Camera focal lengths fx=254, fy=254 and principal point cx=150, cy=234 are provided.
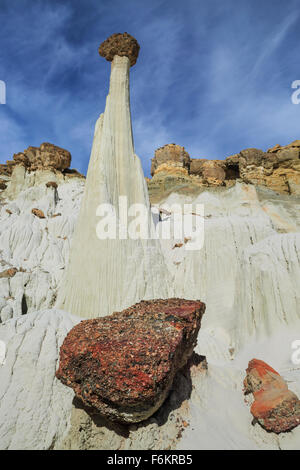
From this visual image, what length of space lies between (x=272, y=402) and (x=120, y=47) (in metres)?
19.9

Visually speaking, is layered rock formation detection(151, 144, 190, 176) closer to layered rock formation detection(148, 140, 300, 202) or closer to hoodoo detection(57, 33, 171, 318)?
layered rock formation detection(148, 140, 300, 202)

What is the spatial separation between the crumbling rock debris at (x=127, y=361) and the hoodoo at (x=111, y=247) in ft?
18.7

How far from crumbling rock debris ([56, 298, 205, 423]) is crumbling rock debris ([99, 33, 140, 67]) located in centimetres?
1809

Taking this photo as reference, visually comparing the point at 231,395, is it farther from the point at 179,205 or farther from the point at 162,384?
the point at 179,205

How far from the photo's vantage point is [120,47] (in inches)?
654

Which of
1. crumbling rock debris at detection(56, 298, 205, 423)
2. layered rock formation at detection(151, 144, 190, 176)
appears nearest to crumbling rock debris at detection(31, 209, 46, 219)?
crumbling rock debris at detection(56, 298, 205, 423)

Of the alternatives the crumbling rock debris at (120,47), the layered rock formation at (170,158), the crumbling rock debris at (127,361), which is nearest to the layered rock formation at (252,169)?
the layered rock formation at (170,158)

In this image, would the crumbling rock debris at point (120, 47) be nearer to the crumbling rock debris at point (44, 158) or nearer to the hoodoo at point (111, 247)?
the hoodoo at point (111, 247)

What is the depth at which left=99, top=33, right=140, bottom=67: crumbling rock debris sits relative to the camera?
54.5ft

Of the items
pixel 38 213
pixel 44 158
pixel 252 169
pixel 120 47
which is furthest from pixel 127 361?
pixel 252 169

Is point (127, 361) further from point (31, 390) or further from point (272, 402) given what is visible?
point (272, 402)

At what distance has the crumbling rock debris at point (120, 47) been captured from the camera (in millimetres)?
16609

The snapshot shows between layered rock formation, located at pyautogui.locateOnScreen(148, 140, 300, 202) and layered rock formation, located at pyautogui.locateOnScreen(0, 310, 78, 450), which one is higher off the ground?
layered rock formation, located at pyautogui.locateOnScreen(148, 140, 300, 202)

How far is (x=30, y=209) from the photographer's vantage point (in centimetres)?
2103
